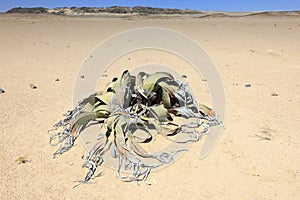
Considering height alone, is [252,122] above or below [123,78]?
below

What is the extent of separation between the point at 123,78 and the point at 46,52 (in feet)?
12.7

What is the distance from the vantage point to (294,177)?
1.89m

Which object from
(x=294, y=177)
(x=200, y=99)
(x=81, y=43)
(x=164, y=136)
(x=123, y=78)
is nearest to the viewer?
(x=294, y=177)

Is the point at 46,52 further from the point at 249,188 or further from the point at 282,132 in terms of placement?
the point at 249,188

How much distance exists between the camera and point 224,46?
6668 millimetres

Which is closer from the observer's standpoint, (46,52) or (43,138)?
(43,138)

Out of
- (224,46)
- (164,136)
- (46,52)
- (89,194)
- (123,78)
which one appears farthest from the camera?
(224,46)

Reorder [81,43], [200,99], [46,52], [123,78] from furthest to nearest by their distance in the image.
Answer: [81,43] → [46,52] → [200,99] → [123,78]

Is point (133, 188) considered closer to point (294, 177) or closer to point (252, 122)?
point (294, 177)

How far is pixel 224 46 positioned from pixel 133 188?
528 cm

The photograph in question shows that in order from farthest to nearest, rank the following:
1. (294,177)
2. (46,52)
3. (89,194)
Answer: (46,52) < (294,177) < (89,194)

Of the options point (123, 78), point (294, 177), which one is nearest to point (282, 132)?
point (294, 177)

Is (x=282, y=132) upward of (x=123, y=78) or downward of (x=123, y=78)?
downward

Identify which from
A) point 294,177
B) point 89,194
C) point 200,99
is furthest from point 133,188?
point 200,99
